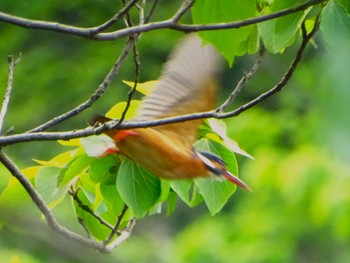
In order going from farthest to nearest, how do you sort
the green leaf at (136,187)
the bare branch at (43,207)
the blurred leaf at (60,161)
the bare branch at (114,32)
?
1. the blurred leaf at (60,161)
2. the green leaf at (136,187)
3. the bare branch at (43,207)
4. the bare branch at (114,32)

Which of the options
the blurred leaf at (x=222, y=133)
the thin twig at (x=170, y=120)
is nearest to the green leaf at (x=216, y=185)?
the blurred leaf at (x=222, y=133)

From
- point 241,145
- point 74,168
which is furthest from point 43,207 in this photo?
point 241,145

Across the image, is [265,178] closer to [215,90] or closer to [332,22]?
[215,90]

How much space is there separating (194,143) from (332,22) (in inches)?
20.0

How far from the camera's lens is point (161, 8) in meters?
7.71

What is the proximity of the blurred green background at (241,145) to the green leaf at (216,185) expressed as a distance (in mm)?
122

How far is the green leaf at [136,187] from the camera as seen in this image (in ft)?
4.21

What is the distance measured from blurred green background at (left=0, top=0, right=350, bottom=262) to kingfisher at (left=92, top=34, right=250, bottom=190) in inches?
5.8

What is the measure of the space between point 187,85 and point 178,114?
0.07 meters

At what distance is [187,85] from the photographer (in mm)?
1393

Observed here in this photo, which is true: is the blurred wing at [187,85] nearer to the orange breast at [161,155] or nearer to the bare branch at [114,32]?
the orange breast at [161,155]

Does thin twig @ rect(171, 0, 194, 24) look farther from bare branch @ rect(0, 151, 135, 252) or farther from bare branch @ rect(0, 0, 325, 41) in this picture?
bare branch @ rect(0, 151, 135, 252)

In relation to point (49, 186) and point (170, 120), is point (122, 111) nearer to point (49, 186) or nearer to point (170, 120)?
point (49, 186)

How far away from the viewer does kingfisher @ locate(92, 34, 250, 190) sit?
4.32ft
